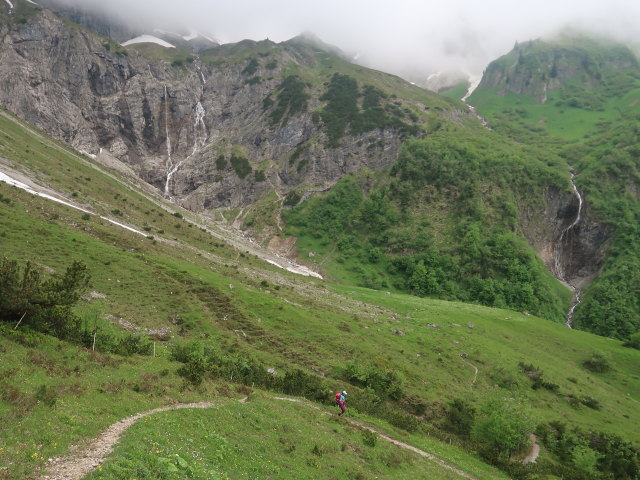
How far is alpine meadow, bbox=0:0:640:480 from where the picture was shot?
19.7 meters

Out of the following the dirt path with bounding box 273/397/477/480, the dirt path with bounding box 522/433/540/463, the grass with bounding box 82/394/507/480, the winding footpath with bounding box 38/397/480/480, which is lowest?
the dirt path with bounding box 522/433/540/463

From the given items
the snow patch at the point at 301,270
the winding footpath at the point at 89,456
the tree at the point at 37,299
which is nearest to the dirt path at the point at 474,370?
the winding footpath at the point at 89,456

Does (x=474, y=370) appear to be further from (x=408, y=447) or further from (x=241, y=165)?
(x=241, y=165)

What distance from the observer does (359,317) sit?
228 feet

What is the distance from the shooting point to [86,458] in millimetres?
13234

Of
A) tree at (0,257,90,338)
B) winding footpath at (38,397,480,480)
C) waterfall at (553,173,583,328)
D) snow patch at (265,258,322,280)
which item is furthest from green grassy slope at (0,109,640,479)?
waterfall at (553,173,583,328)

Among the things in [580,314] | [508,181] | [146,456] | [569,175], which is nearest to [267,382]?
[146,456]

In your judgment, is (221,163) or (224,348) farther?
(221,163)

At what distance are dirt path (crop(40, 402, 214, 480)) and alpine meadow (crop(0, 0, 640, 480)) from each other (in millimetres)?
118

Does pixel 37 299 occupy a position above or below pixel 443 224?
below

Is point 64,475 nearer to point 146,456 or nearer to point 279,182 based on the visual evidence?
point 146,456

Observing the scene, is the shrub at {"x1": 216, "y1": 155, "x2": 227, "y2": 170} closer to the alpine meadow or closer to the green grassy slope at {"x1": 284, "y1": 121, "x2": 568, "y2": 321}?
the alpine meadow

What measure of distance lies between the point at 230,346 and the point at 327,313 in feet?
80.8

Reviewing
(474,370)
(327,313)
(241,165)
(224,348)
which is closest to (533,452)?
(474,370)
